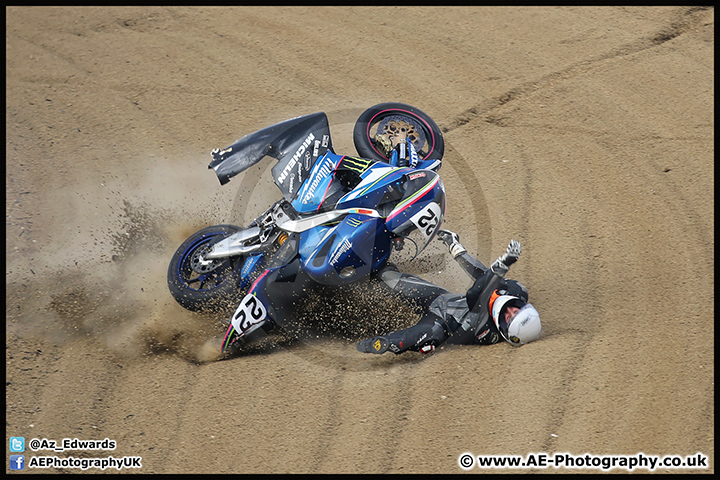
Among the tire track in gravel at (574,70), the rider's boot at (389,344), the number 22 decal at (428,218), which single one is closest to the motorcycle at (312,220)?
the number 22 decal at (428,218)

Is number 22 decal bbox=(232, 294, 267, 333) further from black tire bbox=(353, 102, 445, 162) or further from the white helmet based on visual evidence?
the white helmet

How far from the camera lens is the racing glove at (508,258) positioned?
5.66 meters

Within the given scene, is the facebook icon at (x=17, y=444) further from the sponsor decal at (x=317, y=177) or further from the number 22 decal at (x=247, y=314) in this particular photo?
the sponsor decal at (x=317, y=177)

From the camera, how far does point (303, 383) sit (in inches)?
239

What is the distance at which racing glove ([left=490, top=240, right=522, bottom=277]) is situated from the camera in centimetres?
566

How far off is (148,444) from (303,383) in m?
1.51

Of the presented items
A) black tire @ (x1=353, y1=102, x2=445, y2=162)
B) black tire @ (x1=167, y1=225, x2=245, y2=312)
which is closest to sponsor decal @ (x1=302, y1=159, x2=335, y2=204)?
black tire @ (x1=353, y1=102, x2=445, y2=162)

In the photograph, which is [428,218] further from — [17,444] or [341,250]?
[17,444]

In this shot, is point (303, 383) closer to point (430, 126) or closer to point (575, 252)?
→ point (430, 126)

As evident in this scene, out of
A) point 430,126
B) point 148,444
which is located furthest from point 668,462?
point 148,444

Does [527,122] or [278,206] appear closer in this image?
[278,206]

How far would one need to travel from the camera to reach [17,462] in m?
5.35

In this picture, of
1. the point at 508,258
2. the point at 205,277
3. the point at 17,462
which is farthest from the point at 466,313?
the point at 17,462

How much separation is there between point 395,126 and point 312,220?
155 centimetres
